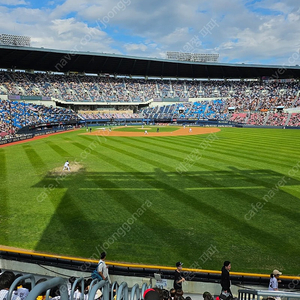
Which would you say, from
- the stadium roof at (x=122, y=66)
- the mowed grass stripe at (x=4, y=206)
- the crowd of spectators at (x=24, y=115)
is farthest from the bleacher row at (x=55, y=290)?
the stadium roof at (x=122, y=66)

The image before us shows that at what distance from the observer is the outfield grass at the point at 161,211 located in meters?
8.87

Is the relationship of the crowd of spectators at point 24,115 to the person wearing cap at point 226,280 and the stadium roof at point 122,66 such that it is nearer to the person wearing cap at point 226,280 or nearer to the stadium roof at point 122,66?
the stadium roof at point 122,66

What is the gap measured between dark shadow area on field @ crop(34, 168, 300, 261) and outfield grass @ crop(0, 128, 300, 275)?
0.15 ft

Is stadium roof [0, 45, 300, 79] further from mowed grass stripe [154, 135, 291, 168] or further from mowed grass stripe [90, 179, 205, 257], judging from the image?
mowed grass stripe [90, 179, 205, 257]

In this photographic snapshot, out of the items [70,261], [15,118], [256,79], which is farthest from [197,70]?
[70,261]

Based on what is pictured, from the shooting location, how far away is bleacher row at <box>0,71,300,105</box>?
70.1 meters

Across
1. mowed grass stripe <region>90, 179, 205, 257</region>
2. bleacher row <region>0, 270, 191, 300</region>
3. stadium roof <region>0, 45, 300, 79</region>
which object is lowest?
mowed grass stripe <region>90, 179, 205, 257</region>

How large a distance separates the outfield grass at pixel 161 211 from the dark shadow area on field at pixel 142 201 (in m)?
0.05

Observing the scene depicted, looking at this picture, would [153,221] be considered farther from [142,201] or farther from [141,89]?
[141,89]

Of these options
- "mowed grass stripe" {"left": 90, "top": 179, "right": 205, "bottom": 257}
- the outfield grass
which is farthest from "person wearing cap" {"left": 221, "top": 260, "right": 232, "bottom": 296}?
"mowed grass stripe" {"left": 90, "top": 179, "right": 205, "bottom": 257}

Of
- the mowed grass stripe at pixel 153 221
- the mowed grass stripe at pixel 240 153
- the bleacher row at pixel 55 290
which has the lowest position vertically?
the mowed grass stripe at pixel 153 221

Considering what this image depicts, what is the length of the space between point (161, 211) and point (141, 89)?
82.3 metres

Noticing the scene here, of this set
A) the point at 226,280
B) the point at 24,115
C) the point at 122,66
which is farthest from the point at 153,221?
the point at 122,66

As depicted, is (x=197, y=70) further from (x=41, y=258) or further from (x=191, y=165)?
(x=41, y=258)
